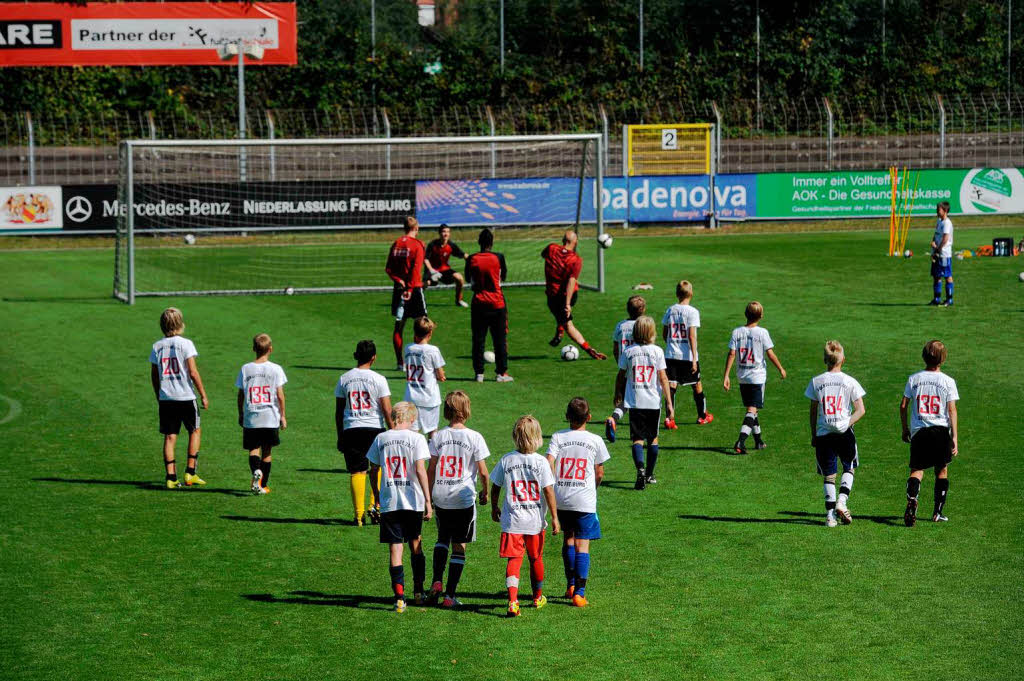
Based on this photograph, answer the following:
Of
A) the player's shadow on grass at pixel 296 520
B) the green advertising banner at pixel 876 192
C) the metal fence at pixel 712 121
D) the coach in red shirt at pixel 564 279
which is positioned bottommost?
the player's shadow on grass at pixel 296 520

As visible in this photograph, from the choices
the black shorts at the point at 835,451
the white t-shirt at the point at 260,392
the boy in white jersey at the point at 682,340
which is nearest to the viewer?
the black shorts at the point at 835,451

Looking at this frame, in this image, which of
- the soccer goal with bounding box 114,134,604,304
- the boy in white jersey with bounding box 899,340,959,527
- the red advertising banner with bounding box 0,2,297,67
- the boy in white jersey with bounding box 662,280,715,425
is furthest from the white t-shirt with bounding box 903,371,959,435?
the red advertising banner with bounding box 0,2,297,67

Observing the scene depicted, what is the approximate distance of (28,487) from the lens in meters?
13.9

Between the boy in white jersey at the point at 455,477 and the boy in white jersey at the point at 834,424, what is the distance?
377 cm

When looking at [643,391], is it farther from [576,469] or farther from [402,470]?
[402,470]

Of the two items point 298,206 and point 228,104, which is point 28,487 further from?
point 228,104

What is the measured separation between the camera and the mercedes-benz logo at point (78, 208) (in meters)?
37.9

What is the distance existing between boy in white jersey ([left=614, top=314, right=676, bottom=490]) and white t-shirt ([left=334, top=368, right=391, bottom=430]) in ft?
9.24

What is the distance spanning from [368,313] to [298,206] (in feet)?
37.8

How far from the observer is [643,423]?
45.0 ft

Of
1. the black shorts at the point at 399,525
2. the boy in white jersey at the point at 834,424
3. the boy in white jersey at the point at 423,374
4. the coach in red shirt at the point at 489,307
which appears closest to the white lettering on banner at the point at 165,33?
the coach in red shirt at the point at 489,307

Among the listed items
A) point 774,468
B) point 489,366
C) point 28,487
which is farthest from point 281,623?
point 489,366

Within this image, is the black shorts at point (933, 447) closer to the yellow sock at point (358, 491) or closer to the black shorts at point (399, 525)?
the black shorts at point (399, 525)

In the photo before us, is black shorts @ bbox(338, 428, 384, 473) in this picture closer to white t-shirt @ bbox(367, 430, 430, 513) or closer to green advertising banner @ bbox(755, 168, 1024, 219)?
white t-shirt @ bbox(367, 430, 430, 513)
